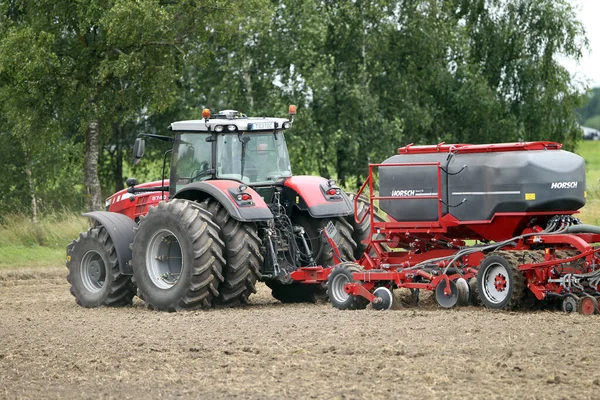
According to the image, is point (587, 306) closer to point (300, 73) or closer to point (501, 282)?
point (501, 282)

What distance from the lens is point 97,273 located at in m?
14.4

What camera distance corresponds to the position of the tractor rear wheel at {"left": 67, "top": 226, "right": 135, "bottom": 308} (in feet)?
45.9

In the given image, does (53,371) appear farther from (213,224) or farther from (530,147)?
(530,147)

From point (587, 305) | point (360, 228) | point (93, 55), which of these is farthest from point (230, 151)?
point (93, 55)

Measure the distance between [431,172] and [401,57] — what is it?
24289 millimetres

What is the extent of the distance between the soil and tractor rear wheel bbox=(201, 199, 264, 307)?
20.3 inches

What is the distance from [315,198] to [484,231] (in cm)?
229

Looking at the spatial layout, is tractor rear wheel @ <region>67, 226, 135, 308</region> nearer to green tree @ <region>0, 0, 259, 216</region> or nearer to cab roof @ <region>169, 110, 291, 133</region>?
cab roof @ <region>169, 110, 291, 133</region>

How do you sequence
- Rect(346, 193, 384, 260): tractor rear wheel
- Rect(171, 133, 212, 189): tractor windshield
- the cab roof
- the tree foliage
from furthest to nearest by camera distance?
1. the tree foliage
2. Rect(346, 193, 384, 260): tractor rear wheel
3. Rect(171, 133, 212, 189): tractor windshield
4. the cab roof

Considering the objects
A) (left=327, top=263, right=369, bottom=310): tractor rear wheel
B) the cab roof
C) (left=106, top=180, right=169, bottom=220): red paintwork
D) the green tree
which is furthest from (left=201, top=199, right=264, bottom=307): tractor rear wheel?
the green tree

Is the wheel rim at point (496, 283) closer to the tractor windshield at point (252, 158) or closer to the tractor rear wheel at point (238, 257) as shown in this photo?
the tractor rear wheel at point (238, 257)

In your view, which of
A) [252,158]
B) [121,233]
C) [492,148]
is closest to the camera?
[492,148]

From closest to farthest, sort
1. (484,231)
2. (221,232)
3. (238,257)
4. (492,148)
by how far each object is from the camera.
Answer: (492,148), (484,231), (238,257), (221,232)

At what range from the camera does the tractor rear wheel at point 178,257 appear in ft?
41.5
